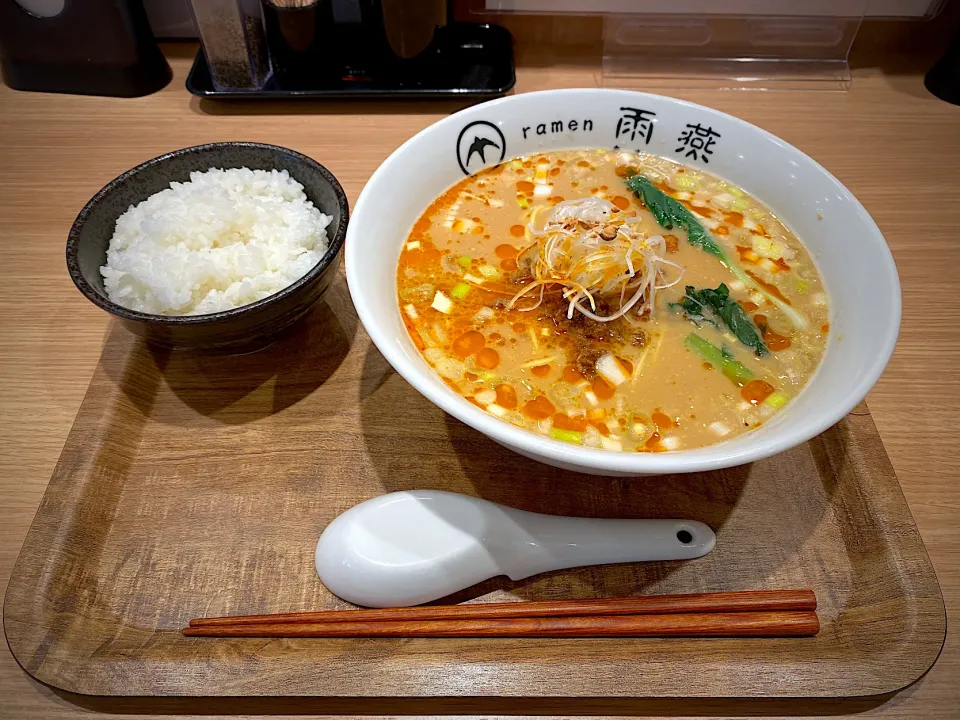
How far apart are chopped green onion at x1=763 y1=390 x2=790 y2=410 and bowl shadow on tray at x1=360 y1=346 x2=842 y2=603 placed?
0.59 feet

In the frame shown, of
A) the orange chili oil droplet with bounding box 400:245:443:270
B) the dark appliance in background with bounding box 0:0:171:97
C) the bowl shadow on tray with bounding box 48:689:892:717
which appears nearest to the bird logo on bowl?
the orange chili oil droplet with bounding box 400:245:443:270

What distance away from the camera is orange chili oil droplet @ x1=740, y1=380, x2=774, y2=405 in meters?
1.06

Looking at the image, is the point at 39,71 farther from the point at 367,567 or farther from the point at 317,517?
the point at 367,567

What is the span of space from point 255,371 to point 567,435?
0.70m

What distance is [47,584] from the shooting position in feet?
3.27

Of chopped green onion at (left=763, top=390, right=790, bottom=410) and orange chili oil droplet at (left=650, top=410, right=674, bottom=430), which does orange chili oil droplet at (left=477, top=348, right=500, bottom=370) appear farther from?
chopped green onion at (left=763, top=390, right=790, bottom=410)

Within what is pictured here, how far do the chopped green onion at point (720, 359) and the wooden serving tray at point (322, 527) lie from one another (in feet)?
0.67

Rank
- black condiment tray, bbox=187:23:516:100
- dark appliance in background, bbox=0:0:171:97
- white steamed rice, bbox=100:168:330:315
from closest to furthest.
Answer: white steamed rice, bbox=100:168:330:315 < dark appliance in background, bbox=0:0:171:97 < black condiment tray, bbox=187:23:516:100

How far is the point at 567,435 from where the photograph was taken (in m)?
1.01

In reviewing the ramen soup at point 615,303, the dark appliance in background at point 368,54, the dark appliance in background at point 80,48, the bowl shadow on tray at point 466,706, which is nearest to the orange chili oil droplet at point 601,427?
the ramen soup at point 615,303

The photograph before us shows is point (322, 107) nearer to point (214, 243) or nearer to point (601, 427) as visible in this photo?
point (214, 243)

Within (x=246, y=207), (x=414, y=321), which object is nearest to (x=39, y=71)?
(x=246, y=207)

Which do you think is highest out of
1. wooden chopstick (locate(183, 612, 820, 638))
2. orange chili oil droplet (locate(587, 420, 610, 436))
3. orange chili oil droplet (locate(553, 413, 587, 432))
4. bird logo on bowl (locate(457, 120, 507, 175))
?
bird logo on bowl (locate(457, 120, 507, 175))

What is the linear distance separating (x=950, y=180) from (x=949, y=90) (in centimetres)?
48
